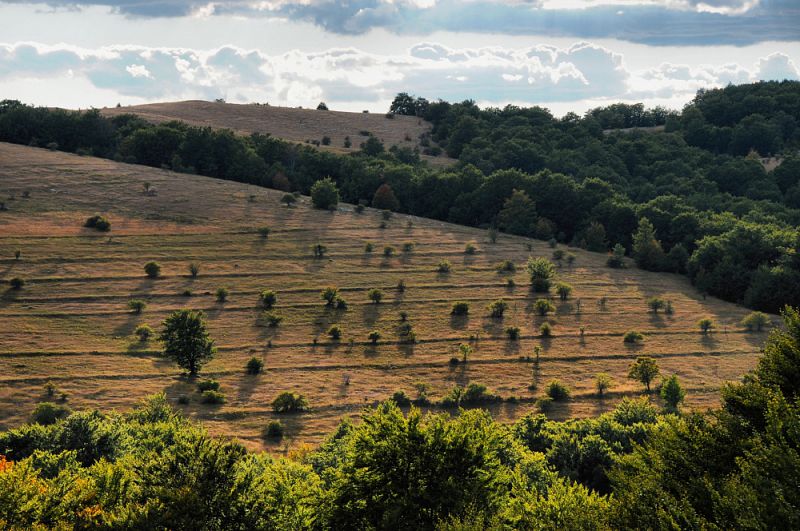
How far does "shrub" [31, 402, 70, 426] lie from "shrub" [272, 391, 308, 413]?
15431 mm

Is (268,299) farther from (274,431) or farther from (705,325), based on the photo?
(705,325)

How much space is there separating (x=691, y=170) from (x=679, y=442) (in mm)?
144020

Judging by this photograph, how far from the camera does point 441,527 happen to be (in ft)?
94.0

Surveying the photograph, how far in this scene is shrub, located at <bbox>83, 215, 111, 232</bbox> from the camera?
104438 mm

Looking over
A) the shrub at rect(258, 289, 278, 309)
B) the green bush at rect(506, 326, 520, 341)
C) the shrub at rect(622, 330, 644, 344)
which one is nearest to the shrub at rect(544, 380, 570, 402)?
the green bush at rect(506, 326, 520, 341)

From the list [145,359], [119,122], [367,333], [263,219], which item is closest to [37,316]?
[145,359]

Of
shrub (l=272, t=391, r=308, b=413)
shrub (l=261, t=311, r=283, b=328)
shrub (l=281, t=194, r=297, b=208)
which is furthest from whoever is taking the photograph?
shrub (l=281, t=194, r=297, b=208)

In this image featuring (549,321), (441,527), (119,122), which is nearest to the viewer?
(441,527)

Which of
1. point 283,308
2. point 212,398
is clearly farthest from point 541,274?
point 212,398

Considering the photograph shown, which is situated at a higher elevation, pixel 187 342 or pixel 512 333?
pixel 187 342

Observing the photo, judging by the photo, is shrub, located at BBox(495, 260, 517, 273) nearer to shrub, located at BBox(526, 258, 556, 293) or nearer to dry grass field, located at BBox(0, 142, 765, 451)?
dry grass field, located at BBox(0, 142, 765, 451)

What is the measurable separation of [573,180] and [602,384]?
74099 millimetres

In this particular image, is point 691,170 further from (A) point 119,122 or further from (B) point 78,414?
(B) point 78,414

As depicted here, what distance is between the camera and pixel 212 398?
64.0m
